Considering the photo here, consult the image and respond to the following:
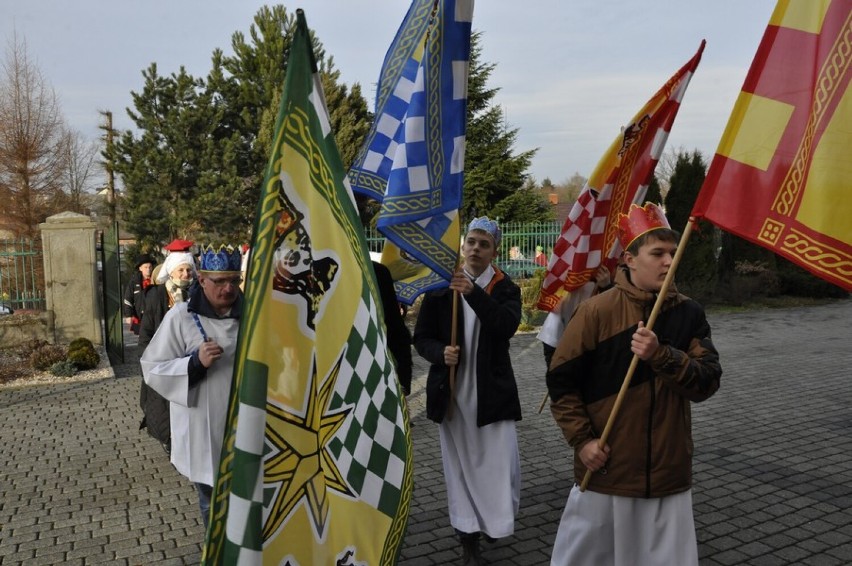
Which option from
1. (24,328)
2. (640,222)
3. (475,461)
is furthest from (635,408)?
(24,328)

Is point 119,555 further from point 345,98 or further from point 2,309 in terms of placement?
point 345,98

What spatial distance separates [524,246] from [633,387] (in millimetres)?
16924

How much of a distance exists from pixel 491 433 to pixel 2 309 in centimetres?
1138

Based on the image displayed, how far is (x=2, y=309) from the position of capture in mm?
12633

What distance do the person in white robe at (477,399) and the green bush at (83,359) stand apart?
8242 millimetres

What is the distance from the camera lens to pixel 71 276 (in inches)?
492

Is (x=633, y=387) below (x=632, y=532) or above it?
above

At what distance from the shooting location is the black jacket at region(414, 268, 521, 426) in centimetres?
426

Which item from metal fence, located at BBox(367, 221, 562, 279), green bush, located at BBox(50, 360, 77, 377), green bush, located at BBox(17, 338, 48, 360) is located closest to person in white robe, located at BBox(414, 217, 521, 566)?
green bush, located at BBox(50, 360, 77, 377)

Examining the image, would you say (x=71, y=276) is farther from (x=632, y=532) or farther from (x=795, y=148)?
(x=795, y=148)

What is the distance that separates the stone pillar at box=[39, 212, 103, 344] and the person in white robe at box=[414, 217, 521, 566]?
9932 millimetres

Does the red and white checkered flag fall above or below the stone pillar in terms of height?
above

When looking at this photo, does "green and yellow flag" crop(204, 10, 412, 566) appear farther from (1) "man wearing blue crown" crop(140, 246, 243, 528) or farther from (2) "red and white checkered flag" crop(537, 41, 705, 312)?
(2) "red and white checkered flag" crop(537, 41, 705, 312)

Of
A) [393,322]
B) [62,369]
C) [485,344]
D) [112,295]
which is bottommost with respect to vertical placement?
[62,369]
